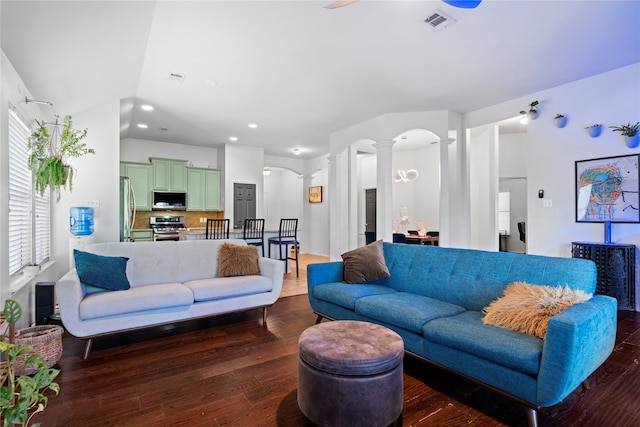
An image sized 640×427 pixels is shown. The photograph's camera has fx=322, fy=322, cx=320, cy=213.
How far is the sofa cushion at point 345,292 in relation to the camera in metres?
2.81

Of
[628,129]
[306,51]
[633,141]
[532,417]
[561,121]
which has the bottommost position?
[532,417]

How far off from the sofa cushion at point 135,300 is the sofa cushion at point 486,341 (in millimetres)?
2150

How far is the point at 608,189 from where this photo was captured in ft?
12.7

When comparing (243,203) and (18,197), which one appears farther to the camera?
(243,203)

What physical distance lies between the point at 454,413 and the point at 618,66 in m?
4.36

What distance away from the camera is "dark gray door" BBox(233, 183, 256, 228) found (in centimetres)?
766

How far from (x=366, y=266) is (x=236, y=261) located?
4.77 feet

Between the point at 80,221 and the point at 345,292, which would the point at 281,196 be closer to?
the point at 80,221

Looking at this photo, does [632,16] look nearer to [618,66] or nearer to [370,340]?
[618,66]

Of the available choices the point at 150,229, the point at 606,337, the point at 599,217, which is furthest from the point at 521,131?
the point at 150,229

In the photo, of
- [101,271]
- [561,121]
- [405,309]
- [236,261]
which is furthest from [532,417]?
[561,121]

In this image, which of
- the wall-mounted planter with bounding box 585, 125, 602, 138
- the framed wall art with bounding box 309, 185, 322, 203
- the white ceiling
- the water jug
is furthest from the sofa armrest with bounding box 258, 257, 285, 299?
the framed wall art with bounding box 309, 185, 322, 203

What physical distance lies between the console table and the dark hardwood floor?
830 millimetres

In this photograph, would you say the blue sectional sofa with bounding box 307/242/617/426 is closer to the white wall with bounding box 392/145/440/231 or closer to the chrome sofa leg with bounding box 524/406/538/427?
the chrome sofa leg with bounding box 524/406/538/427
